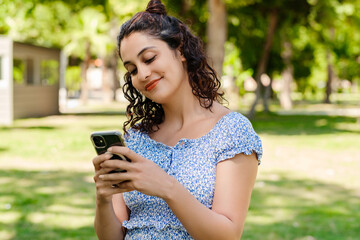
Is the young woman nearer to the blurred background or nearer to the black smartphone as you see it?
the black smartphone

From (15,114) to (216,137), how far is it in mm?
22212

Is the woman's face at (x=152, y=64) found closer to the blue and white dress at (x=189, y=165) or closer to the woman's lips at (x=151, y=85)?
the woman's lips at (x=151, y=85)

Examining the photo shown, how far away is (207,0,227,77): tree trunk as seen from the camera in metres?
16.2

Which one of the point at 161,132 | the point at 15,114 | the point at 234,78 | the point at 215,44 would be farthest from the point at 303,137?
the point at 234,78

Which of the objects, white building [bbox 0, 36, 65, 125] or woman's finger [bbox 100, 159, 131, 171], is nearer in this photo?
woman's finger [bbox 100, 159, 131, 171]

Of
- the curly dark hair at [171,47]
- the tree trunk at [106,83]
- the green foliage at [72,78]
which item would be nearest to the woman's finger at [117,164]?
the curly dark hair at [171,47]

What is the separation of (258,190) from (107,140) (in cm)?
681

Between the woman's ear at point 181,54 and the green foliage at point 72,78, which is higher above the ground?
the woman's ear at point 181,54

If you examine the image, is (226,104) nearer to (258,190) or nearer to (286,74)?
(258,190)

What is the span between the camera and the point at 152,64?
7.89 ft

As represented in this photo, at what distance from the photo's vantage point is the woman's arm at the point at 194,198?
78.6 inches

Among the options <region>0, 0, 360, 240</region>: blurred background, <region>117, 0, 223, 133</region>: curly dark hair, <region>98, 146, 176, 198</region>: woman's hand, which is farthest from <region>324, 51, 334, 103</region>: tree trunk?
<region>98, 146, 176, 198</region>: woman's hand

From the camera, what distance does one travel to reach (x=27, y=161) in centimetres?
1151

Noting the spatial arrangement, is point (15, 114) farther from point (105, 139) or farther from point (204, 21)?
point (105, 139)
